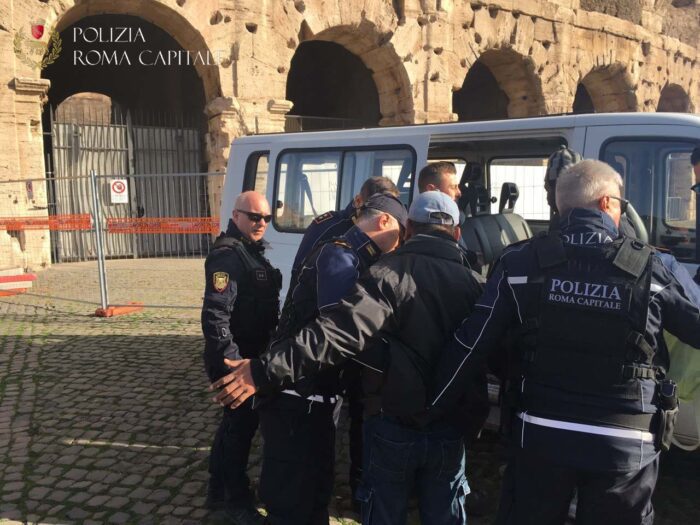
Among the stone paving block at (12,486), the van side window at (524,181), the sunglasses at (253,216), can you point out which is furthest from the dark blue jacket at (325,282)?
the van side window at (524,181)

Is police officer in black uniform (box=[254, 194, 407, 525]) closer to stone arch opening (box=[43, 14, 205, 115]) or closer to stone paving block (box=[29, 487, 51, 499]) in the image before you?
stone paving block (box=[29, 487, 51, 499])

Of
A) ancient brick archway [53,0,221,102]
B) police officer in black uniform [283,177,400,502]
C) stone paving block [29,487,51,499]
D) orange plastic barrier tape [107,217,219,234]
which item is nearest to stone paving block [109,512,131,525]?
stone paving block [29,487,51,499]

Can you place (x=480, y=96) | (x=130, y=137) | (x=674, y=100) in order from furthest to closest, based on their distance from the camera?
(x=674, y=100) < (x=480, y=96) < (x=130, y=137)

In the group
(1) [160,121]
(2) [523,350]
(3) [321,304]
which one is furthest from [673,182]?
(1) [160,121]

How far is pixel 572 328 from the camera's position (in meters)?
1.87

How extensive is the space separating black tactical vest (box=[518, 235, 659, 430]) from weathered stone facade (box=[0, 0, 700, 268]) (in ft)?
33.3

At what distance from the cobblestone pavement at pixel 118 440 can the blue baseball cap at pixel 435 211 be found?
172 centimetres

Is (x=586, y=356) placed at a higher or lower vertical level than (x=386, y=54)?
lower

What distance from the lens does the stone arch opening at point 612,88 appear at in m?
17.2

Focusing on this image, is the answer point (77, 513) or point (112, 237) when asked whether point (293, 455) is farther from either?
point (112, 237)

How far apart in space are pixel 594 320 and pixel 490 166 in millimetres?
3407

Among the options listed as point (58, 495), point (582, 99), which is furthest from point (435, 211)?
point (582, 99)

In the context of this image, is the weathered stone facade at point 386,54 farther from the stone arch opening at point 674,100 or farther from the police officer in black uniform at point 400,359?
the police officer in black uniform at point 400,359

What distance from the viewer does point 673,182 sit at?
3.35 m
